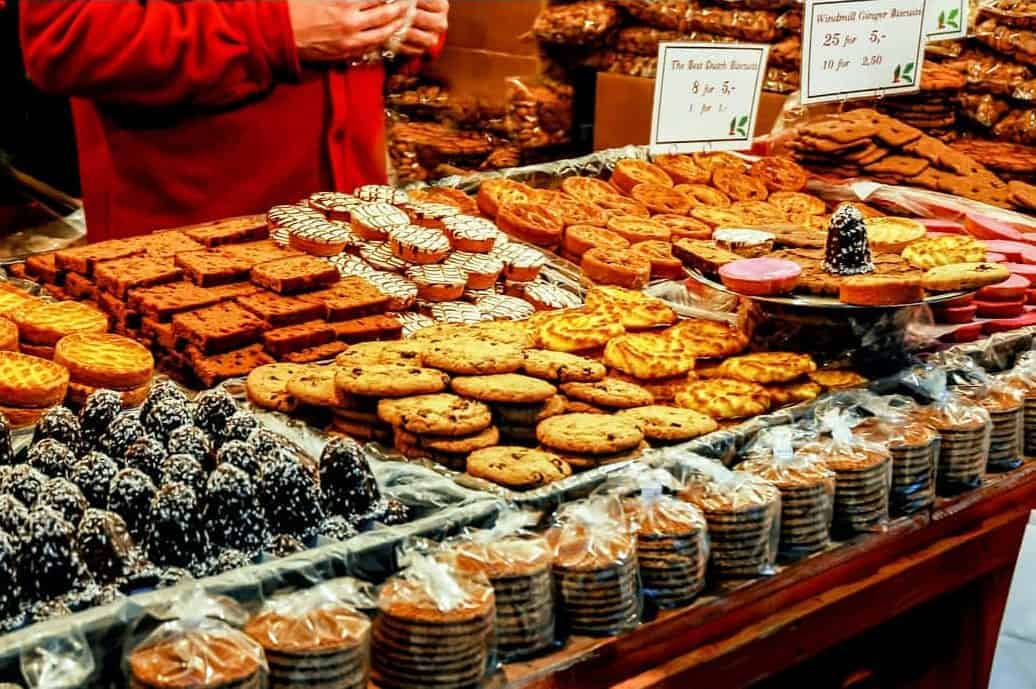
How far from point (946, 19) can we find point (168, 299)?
2.38m

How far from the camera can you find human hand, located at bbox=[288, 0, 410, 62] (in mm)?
3090

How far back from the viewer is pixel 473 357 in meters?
2.18

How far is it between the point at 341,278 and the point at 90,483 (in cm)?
107

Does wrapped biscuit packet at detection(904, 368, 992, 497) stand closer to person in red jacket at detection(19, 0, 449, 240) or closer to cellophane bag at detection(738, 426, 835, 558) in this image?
cellophane bag at detection(738, 426, 835, 558)

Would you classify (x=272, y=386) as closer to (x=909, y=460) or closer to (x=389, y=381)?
(x=389, y=381)

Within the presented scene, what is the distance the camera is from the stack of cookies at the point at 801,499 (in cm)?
205

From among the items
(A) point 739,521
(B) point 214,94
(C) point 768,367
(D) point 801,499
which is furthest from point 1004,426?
(B) point 214,94

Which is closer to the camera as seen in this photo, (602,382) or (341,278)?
(602,382)

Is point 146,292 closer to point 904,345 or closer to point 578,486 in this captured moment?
point 578,486

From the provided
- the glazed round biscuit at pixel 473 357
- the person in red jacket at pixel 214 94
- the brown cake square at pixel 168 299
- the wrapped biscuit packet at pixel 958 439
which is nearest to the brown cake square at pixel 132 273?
the brown cake square at pixel 168 299

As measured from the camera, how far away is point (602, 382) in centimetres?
227

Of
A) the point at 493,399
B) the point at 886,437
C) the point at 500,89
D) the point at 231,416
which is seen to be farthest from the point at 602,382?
the point at 500,89

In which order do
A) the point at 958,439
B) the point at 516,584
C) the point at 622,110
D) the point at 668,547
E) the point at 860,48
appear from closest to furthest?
the point at 516,584
the point at 668,547
the point at 958,439
the point at 860,48
the point at 622,110

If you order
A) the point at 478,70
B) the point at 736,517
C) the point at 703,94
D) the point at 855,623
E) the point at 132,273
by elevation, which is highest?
the point at 703,94
